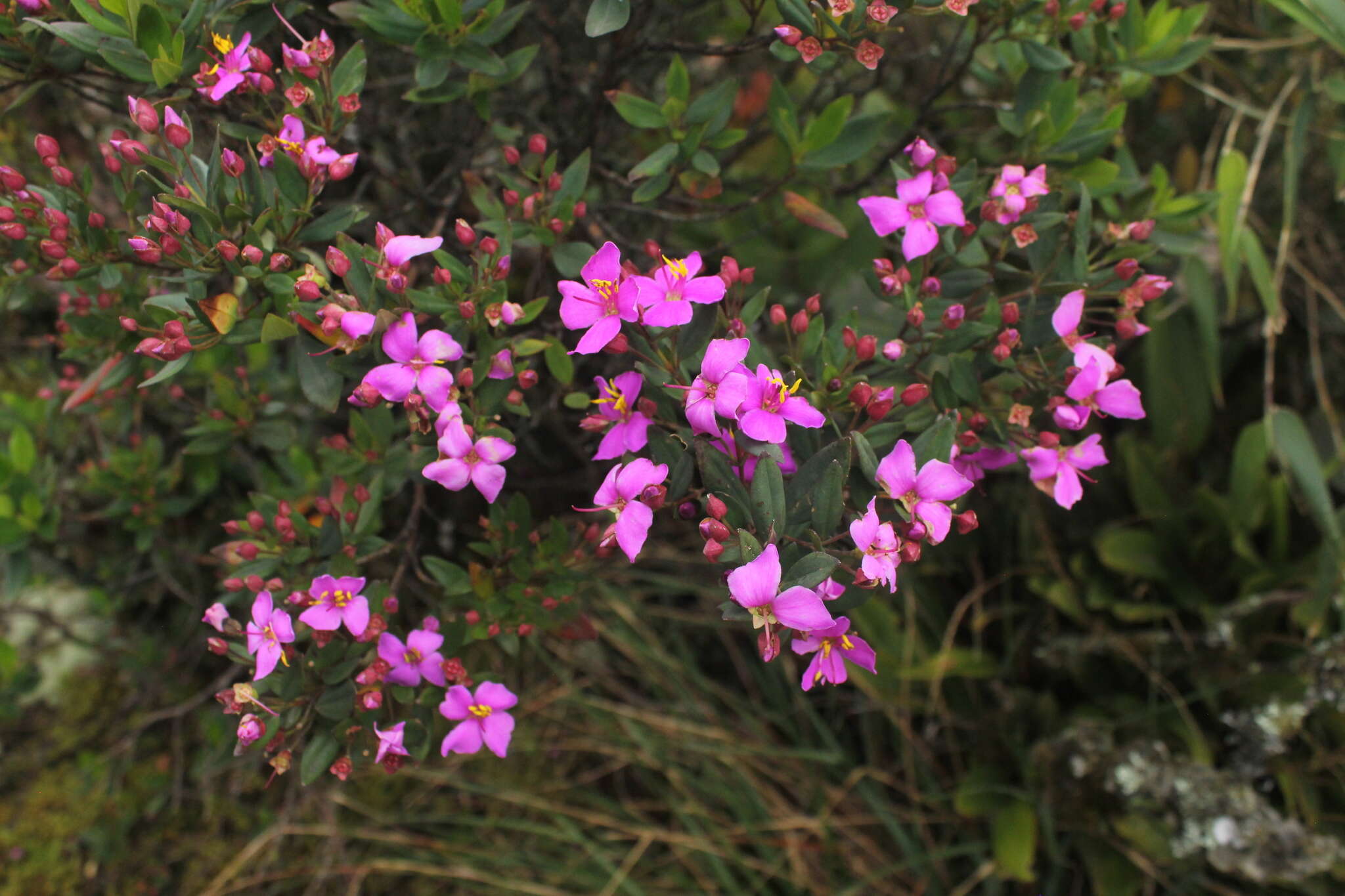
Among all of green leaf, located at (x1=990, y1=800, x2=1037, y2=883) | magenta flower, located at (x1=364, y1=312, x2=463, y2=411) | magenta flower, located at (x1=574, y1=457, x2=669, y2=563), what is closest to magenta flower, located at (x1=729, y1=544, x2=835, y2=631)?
magenta flower, located at (x1=574, y1=457, x2=669, y2=563)

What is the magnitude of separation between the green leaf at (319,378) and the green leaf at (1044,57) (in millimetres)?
1007

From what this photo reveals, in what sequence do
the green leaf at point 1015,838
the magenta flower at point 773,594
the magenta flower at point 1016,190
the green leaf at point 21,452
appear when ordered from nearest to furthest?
1. the magenta flower at point 773,594
2. the magenta flower at point 1016,190
3. the green leaf at point 21,452
4. the green leaf at point 1015,838

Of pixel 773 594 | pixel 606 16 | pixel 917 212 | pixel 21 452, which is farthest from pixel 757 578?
pixel 21 452

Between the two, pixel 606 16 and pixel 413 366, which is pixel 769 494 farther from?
pixel 606 16

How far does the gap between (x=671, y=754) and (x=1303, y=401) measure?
179cm

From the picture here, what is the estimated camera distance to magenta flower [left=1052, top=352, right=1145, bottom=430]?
1.02 m

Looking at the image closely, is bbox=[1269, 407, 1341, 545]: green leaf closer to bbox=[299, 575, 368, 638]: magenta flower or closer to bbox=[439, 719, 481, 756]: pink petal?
bbox=[439, 719, 481, 756]: pink petal

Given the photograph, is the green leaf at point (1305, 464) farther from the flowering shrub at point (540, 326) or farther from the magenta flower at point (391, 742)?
the magenta flower at point (391, 742)

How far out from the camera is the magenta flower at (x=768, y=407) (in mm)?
859

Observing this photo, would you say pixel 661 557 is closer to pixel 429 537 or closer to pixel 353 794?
pixel 429 537

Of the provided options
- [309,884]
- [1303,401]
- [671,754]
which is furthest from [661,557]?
[1303,401]

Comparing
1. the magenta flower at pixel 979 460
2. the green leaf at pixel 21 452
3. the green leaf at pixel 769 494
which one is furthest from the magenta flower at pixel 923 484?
the green leaf at pixel 21 452

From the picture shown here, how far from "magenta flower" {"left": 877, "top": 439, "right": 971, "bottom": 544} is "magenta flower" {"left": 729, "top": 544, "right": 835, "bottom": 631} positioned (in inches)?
6.4

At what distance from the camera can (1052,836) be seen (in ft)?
6.38
